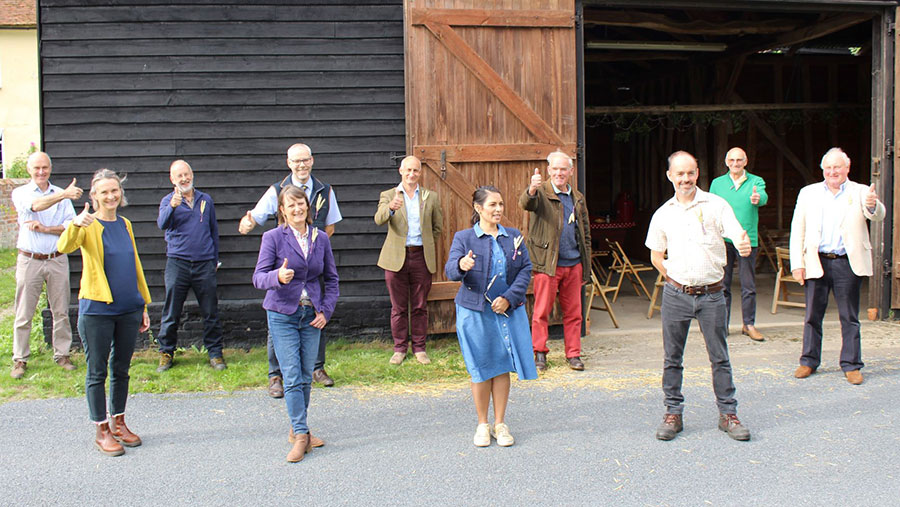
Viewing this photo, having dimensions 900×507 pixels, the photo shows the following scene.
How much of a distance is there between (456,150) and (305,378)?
3.23 m

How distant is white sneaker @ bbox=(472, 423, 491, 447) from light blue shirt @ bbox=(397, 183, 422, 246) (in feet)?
8.06

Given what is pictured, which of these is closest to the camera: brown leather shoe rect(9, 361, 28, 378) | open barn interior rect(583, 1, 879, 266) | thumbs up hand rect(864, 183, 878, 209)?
thumbs up hand rect(864, 183, 878, 209)

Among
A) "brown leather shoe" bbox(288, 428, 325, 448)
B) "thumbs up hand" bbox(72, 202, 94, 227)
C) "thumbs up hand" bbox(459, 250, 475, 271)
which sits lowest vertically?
"brown leather shoe" bbox(288, 428, 325, 448)

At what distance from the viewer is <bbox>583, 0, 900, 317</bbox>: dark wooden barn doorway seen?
11289 mm

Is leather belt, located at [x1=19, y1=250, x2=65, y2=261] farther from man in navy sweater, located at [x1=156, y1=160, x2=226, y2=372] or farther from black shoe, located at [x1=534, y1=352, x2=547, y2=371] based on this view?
black shoe, located at [x1=534, y1=352, x2=547, y2=371]

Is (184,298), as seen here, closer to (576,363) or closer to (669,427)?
(576,363)

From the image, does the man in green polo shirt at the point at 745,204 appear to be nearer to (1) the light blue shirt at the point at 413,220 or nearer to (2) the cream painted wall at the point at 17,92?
(1) the light blue shirt at the point at 413,220

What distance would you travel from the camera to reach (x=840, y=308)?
598cm

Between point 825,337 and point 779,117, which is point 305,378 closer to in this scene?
point 825,337

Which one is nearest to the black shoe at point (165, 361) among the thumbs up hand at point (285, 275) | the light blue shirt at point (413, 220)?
the light blue shirt at point (413, 220)

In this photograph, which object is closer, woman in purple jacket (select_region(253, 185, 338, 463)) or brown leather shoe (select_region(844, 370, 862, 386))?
woman in purple jacket (select_region(253, 185, 338, 463))

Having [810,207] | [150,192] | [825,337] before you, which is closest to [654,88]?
→ [825,337]

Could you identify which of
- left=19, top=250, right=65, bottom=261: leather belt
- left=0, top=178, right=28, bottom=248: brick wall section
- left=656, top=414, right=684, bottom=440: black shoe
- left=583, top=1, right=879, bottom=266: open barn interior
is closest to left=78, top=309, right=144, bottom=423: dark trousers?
left=19, top=250, right=65, bottom=261: leather belt

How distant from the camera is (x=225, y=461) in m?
4.37
